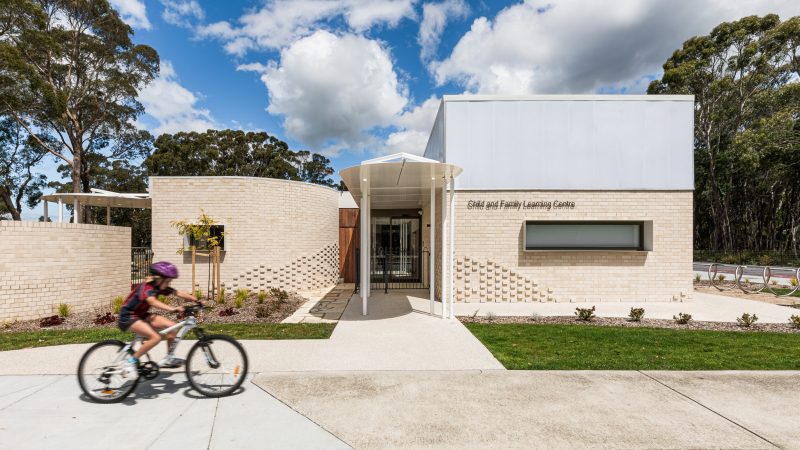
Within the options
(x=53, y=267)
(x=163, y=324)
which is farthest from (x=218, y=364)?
(x=53, y=267)

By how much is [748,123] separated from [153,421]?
37.0m

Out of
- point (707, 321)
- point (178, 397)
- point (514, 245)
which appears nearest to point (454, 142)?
point (514, 245)

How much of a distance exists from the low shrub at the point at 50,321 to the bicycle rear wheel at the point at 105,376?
16.0 feet

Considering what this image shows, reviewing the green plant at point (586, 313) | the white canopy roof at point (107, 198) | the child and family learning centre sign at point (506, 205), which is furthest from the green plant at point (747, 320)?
the white canopy roof at point (107, 198)

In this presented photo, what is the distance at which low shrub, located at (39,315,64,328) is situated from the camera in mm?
7398

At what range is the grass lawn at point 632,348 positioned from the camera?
5113mm

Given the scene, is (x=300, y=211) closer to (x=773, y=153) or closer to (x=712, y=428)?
(x=712, y=428)

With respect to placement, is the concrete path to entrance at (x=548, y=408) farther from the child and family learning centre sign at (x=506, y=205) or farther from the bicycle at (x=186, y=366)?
the child and family learning centre sign at (x=506, y=205)

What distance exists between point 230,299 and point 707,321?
11491 mm

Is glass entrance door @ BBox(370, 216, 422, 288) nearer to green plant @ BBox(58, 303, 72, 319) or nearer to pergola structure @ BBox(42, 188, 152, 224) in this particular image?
pergola structure @ BBox(42, 188, 152, 224)

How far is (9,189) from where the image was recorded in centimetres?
2783

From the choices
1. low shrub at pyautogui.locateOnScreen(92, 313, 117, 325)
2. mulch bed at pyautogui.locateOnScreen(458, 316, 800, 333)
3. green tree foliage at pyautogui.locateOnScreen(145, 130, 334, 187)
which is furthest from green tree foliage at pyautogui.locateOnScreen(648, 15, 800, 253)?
green tree foliage at pyautogui.locateOnScreen(145, 130, 334, 187)

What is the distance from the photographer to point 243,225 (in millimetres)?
12289

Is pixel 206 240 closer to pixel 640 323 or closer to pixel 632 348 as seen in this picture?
pixel 632 348
